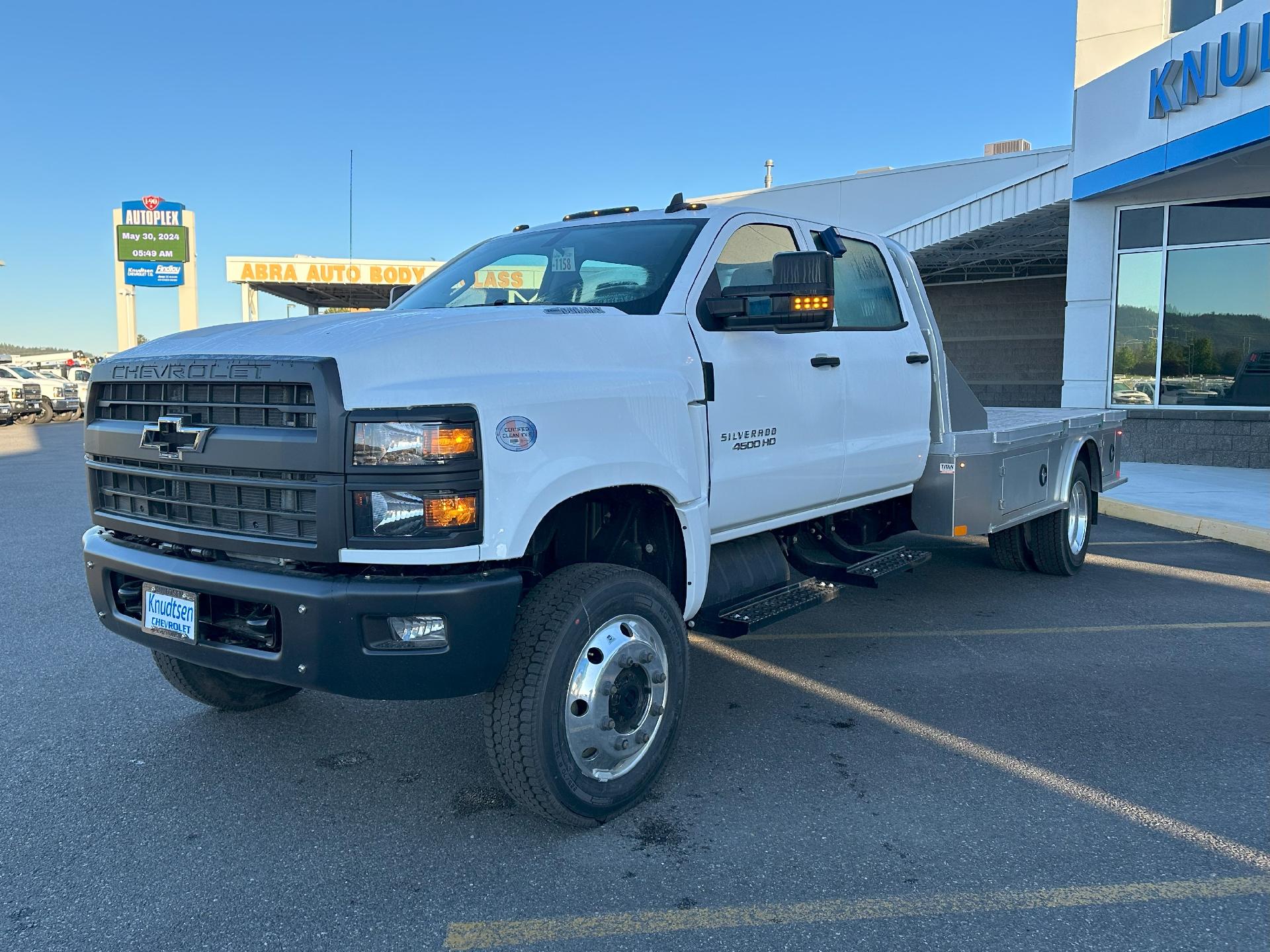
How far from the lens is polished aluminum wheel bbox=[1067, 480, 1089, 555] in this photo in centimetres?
753

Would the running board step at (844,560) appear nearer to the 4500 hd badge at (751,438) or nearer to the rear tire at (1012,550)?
the 4500 hd badge at (751,438)

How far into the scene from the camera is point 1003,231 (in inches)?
822

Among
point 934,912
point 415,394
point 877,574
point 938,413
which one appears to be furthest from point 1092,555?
point 415,394

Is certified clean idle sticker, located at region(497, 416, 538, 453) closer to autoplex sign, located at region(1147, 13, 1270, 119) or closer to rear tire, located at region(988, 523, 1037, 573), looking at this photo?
rear tire, located at region(988, 523, 1037, 573)

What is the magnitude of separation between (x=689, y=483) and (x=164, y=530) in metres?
1.90

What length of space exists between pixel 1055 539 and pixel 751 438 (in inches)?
157

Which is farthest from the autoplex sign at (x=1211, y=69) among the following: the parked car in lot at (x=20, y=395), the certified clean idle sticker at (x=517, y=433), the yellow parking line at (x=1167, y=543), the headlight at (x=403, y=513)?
the parked car in lot at (x=20, y=395)

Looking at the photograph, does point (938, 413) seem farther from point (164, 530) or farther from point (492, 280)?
point (164, 530)

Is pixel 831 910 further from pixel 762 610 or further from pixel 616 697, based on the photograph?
pixel 762 610

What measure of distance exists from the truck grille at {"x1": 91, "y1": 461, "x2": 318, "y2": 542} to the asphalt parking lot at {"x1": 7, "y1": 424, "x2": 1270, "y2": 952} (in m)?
1.06

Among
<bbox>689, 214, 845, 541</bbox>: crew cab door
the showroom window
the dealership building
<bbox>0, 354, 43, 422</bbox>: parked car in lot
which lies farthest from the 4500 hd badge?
<bbox>0, 354, 43, 422</bbox>: parked car in lot

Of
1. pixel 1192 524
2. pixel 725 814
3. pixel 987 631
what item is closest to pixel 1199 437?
pixel 1192 524

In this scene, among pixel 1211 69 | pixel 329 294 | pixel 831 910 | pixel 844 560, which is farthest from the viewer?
pixel 329 294

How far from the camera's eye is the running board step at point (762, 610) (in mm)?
4293
